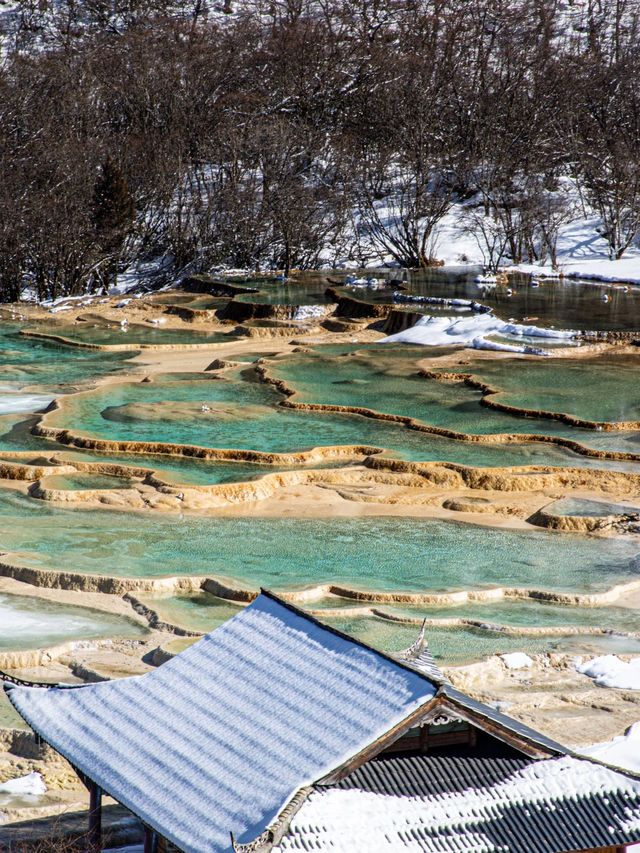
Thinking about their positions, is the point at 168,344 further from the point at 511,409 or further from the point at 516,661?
the point at 516,661

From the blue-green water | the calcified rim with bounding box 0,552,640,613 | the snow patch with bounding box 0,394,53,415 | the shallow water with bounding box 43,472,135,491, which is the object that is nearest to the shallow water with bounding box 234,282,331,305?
the blue-green water

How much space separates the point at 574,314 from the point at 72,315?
643 inches

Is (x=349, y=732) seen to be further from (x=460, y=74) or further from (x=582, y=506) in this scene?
(x=460, y=74)

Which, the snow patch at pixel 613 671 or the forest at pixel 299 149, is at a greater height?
the forest at pixel 299 149

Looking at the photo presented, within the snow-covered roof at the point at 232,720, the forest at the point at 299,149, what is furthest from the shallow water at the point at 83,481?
the forest at the point at 299,149

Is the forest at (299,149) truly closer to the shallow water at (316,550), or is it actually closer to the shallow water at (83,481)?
the shallow water at (83,481)

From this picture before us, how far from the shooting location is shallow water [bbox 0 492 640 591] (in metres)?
18.6

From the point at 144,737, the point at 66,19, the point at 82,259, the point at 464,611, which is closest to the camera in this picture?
the point at 144,737

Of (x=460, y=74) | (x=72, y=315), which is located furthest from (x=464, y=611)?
(x=460, y=74)

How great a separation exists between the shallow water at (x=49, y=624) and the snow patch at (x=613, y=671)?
5.74 metres

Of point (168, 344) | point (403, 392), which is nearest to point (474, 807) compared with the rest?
point (403, 392)

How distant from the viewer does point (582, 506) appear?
21500mm

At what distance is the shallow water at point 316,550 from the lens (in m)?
18.6

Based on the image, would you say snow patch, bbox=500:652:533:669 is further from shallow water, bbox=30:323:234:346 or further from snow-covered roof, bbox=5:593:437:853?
shallow water, bbox=30:323:234:346
